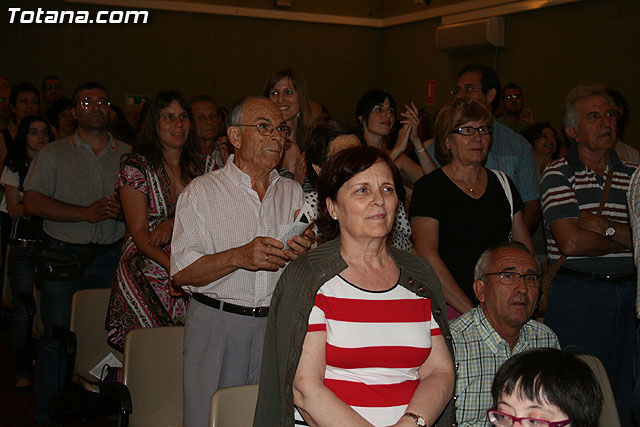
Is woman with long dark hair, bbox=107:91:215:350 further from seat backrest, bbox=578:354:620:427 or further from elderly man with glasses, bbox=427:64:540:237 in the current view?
seat backrest, bbox=578:354:620:427

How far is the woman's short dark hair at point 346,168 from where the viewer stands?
6.77ft

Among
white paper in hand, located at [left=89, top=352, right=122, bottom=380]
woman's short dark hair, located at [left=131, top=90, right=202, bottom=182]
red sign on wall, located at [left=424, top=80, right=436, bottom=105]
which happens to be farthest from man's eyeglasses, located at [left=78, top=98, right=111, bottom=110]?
red sign on wall, located at [left=424, top=80, right=436, bottom=105]

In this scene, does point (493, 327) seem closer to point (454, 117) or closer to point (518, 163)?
point (454, 117)

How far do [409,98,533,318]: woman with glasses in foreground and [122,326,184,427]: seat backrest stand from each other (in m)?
1.16

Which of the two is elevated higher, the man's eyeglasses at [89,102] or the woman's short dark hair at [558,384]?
the man's eyeglasses at [89,102]

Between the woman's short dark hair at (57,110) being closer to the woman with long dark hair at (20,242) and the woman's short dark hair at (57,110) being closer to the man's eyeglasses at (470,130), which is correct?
the woman with long dark hair at (20,242)

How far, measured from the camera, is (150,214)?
3430mm

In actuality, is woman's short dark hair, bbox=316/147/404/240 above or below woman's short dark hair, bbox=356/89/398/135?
below

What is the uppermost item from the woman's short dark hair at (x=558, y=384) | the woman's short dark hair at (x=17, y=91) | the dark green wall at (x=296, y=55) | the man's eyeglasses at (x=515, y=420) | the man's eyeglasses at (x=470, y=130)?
the dark green wall at (x=296, y=55)

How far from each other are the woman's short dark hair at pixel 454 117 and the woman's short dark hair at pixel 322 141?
50cm

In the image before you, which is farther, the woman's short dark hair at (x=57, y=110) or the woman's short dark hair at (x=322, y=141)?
the woman's short dark hair at (x=57, y=110)

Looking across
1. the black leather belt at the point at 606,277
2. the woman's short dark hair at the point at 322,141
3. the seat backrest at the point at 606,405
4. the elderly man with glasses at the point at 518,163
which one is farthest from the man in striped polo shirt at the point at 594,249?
the woman's short dark hair at the point at 322,141

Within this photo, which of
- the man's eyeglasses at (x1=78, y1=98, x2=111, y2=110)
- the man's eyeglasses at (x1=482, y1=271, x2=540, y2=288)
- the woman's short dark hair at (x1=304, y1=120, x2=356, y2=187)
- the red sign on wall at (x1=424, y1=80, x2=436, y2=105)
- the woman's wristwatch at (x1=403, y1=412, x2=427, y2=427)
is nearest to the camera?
the woman's wristwatch at (x1=403, y1=412, x2=427, y2=427)

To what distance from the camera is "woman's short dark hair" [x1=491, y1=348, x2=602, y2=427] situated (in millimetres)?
1708
